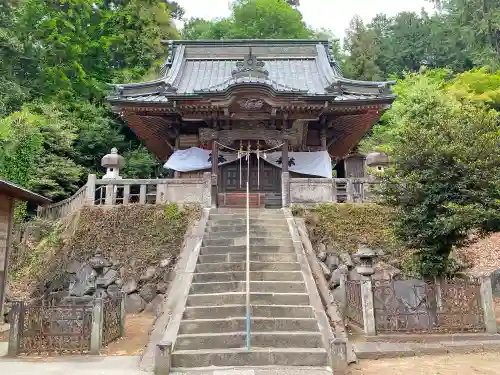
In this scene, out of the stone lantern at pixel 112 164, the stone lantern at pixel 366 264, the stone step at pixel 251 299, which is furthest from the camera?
the stone lantern at pixel 112 164

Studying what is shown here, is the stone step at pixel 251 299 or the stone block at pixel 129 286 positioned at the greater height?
the stone block at pixel 129 286

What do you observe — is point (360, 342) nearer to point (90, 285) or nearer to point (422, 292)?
point (422, 292)

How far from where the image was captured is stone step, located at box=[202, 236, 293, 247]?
9.52m

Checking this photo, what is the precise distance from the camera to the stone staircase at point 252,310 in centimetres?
596

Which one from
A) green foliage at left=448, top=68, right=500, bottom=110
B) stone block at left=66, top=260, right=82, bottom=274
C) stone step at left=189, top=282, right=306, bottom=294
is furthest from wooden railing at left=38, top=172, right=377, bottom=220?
green foliage at left=448, top=68, right=500, bottom=110

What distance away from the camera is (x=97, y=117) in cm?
2184

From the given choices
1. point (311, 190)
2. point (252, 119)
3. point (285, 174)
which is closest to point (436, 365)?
point (311, 190)

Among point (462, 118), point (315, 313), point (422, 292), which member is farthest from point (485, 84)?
point (315, 313)

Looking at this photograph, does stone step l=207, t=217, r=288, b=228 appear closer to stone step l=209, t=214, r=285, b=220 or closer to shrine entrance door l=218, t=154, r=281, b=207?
stone step l=209, t=214, r=285, b=220

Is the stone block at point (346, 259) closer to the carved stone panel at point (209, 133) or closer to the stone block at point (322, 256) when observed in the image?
the stone block at point (322, 256)

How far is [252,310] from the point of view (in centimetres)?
709

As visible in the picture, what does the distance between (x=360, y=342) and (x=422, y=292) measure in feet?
5.04

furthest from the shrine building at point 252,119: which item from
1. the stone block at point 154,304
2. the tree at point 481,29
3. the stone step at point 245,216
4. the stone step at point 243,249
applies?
the tree at point 481,29

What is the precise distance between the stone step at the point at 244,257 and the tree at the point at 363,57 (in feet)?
90.4
